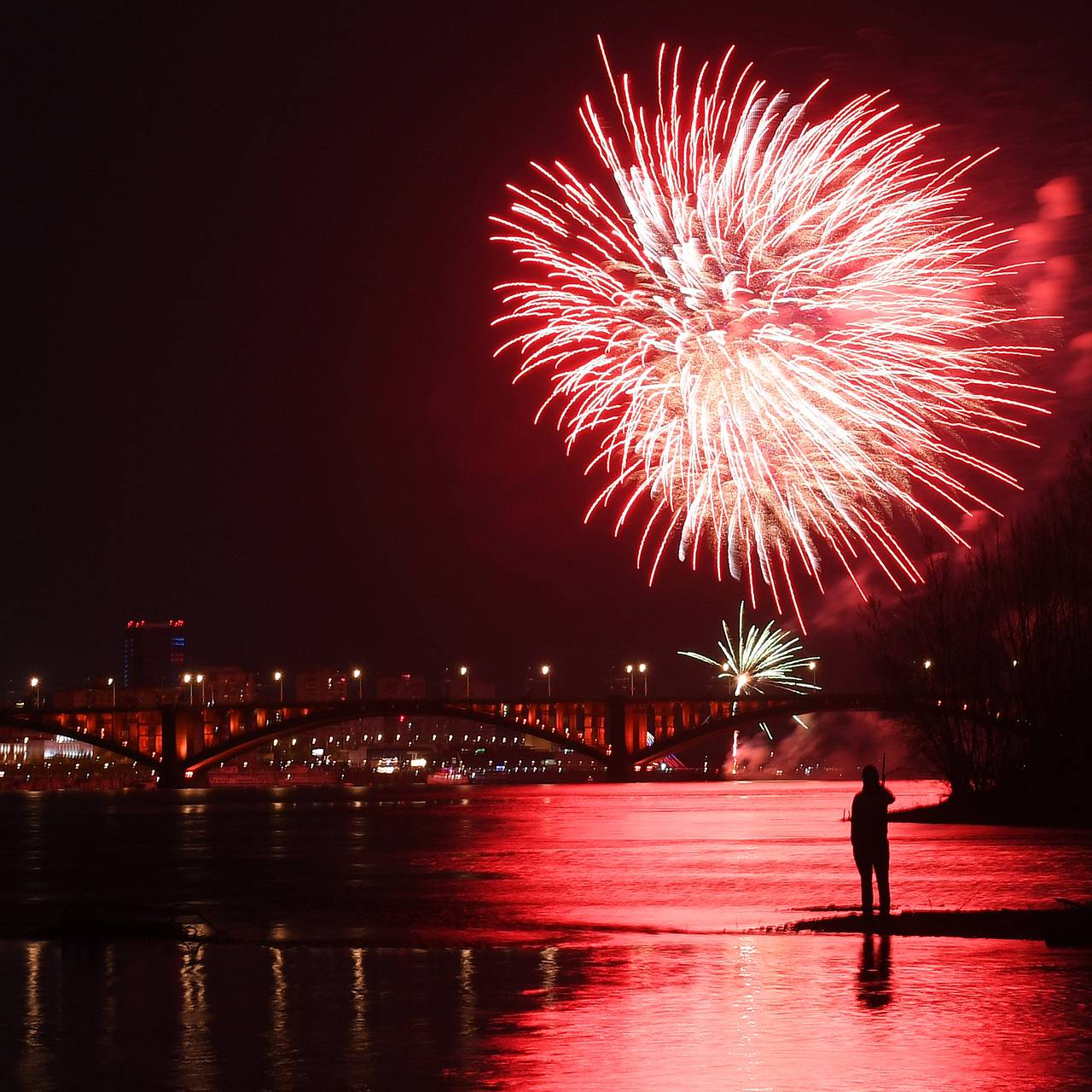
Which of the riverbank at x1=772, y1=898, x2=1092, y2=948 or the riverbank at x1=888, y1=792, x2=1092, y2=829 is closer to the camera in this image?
the riverbank at x1=772, y1=898, x2=1092, y2=948

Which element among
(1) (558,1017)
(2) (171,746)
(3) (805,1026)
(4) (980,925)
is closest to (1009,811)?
(4) (980,925)

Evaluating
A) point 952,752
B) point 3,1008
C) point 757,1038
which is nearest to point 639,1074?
point 757,1038

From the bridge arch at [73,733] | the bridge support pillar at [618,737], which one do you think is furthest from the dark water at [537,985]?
the bridge arch at [73,733]

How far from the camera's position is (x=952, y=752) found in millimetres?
73125

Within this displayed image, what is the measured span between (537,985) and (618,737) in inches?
5538

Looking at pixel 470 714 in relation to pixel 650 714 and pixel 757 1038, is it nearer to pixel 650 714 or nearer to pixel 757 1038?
pixel 650 714

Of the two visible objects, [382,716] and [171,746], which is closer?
[382,716]

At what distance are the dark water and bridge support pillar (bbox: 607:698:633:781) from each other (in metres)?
116

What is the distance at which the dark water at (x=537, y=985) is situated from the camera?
469 inches

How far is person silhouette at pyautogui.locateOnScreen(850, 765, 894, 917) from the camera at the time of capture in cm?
2170

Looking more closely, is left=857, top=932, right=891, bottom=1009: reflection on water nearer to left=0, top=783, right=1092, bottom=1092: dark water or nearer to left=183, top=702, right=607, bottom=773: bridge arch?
left=0, top=783, right=1092, bottom=1092: dark water

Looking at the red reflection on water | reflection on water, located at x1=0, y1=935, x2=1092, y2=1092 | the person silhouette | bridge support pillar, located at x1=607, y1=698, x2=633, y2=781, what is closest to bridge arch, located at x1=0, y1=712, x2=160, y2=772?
bridge support pillar, located at x1=607, y1=698, x2=633, y2=781

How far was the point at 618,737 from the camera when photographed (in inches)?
6166

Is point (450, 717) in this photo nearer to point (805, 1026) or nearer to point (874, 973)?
point (874, 973)
